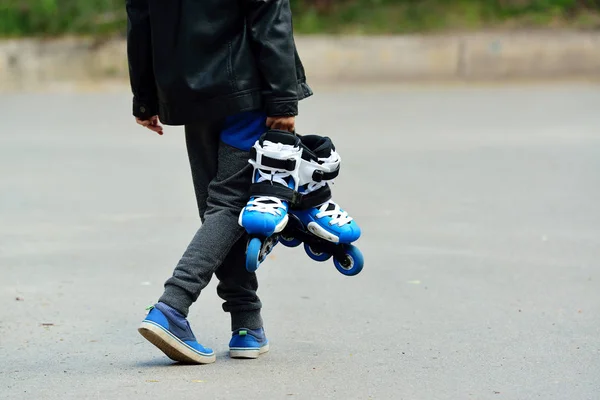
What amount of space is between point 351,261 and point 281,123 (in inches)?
23.5

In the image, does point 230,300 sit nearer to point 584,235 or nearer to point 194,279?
point 194,279

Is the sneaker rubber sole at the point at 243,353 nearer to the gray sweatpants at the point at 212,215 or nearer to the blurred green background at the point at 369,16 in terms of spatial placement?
the gray sweatpants at the point at 212,215

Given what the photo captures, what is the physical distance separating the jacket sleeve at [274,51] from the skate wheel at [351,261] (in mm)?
588

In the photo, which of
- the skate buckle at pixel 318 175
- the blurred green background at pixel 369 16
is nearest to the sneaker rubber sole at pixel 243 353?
the skate buckle at pixel 318 175

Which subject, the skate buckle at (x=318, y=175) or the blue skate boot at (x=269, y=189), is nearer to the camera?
the blue skate boot at (x=269, y=189)

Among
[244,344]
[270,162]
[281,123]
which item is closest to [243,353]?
[244,344]

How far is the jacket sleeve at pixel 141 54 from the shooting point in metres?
4.35

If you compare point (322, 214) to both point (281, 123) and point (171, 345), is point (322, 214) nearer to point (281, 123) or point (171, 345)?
point (281, 123)

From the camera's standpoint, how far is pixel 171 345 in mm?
4273

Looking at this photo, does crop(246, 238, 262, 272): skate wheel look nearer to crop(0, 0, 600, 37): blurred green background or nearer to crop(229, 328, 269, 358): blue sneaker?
crop(229, 328, 269, 358): blue sneaker

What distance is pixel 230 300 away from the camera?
15.1ft

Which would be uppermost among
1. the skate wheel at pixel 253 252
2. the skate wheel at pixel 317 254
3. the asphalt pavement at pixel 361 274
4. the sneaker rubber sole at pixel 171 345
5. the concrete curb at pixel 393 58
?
the skate wheel at pixel 253 252

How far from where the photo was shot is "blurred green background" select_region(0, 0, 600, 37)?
56.3 ft

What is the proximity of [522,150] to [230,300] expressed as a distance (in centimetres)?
674
